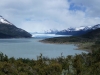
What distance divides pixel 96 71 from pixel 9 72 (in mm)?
10397

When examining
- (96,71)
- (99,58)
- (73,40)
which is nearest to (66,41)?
(73,40)

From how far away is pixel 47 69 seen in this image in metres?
24.5

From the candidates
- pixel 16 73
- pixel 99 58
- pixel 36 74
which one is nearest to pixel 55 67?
pixel 36 74

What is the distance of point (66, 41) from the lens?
619 ft

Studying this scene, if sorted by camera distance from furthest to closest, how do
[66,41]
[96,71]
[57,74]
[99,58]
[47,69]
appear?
[66,41] → [99,58] → [96,71] → [47,69] → [57,74]

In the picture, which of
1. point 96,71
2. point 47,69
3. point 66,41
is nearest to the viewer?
point 47,69

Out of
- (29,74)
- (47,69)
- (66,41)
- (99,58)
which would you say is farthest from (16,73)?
(66,41)

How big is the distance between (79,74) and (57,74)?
11.1 feet

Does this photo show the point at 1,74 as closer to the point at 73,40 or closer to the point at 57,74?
the point at 57,74

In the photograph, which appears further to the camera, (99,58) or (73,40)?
(73,40)

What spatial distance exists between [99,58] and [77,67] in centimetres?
1793

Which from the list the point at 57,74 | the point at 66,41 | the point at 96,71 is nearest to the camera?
the point at 57,74

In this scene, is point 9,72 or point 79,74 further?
point 9,72

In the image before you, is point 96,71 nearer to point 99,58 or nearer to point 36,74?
point 36,74
